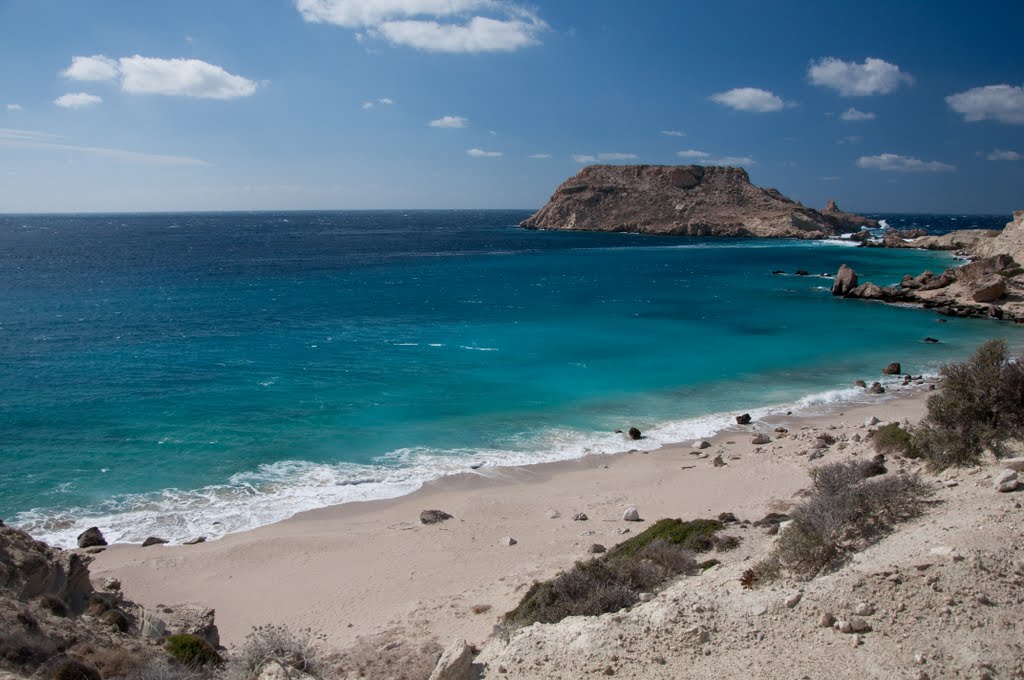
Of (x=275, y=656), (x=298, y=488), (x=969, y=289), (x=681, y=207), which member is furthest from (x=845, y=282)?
(x=681, y=207)

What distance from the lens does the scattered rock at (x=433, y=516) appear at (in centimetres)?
1598

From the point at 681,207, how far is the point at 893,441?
129857mm

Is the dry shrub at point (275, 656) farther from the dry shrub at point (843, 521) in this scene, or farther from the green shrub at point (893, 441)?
the green shrub at point (893, 441)

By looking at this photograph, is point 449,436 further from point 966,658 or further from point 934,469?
point 966,658

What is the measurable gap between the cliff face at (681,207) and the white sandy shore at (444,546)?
392 feet

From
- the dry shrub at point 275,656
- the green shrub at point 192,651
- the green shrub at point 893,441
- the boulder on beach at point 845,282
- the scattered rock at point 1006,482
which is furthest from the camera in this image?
the boulder on beach at point 845,282

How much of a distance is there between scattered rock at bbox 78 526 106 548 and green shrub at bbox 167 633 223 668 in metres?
7.46

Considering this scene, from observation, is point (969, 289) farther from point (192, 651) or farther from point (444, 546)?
point (192, 651)

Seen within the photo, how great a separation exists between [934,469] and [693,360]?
21.5 metres

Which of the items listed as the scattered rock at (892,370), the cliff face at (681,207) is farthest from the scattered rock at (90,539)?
the cliff face at (681,207)

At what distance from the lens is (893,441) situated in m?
16.9

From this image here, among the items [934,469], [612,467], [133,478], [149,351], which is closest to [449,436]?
[612,467]

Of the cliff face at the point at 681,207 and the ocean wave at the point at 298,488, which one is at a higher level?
the cliff face at the point at 681,207

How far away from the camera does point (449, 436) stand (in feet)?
73.7
